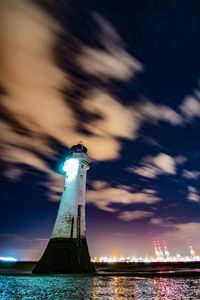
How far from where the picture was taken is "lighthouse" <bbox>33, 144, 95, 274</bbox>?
63.8ft

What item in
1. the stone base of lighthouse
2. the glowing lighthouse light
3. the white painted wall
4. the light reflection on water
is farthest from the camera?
the glowing lighthouse light

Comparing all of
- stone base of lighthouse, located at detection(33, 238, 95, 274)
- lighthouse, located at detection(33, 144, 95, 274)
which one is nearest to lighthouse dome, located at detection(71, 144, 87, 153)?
lighthouse, located at detection(33, 144, 95, 274)

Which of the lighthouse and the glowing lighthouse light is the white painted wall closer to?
the lighthouse

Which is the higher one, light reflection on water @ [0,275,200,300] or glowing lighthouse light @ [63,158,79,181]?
glowing lighthouse light @ [63,158,79,181]

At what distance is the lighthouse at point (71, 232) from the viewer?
19.5 m

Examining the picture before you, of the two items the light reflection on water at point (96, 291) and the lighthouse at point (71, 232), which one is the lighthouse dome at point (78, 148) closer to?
the lighthouse at point (71, 232)

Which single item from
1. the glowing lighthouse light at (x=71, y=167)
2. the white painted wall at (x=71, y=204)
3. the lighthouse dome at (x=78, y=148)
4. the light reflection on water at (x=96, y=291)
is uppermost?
the lighthouse dome at (x=78, y=148)


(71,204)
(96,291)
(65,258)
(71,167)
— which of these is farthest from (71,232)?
(96,291)

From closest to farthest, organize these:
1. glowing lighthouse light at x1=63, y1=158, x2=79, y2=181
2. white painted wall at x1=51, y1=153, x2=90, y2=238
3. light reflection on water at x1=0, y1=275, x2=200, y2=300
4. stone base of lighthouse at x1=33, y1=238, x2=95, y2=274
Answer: light reflection on water at x1=0, y1=275, x2=200, y2=300, stone base of lighthouse at x1=33, y1=238, x2=95, y2=274, white painted wall at x1=51, y1=153, x2=90, y2=238, glowing lighthouse light at x1=63, y1=158, x2=79, y2=181

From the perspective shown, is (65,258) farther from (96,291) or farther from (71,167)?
(71,167)

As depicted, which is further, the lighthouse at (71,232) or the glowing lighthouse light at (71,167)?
the glowing lighthouse light at (71,167)

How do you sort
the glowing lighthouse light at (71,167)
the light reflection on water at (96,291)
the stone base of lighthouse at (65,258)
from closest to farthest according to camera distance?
the light reflection on water at (96,291), the stone base of lighthouse at (65,258), the glowing lighthouse light at (71,167)

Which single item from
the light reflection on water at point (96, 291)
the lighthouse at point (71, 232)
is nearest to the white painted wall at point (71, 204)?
the lighthouse at point (71, 232)

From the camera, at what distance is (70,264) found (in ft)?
63.0
